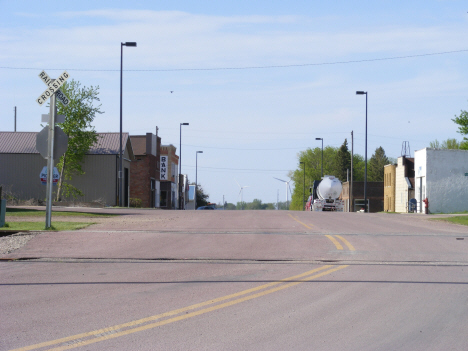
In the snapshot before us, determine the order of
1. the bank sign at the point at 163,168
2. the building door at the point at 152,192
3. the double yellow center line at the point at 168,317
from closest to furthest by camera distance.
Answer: the double yellow center line at the point at 168,317
the building door at the point at 152,192
the bank sign at the point at 163,168

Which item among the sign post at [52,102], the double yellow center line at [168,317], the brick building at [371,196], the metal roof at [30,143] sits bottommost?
the double yellow center line at [168,317]

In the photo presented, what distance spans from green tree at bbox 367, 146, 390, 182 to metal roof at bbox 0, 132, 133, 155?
7521cm

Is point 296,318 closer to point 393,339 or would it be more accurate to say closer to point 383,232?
point 393,339

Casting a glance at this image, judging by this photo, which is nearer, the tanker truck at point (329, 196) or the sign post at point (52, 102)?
the sign post at point (52, 102)

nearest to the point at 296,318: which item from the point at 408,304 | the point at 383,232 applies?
the point at 408,304

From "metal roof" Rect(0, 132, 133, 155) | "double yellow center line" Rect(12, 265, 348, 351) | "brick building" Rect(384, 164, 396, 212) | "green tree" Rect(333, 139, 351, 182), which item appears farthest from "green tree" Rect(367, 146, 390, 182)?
"double yellow center line" Rect(12, 265, 348, 351)

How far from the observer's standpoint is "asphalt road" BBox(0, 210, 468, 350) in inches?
229

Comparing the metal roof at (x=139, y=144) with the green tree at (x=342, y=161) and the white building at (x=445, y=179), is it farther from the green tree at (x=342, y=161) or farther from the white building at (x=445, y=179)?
the green tree at (x=342, y=161)

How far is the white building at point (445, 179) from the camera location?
44.3 meters

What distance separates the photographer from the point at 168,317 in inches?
262

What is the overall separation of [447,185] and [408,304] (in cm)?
3985

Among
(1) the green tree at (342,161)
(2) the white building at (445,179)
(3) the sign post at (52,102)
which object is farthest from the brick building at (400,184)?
(1) the green tree at (342,161)

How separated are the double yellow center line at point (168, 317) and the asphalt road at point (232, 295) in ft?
0.06

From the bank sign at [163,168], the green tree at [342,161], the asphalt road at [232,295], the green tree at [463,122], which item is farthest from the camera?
the green tree at [342,161]
